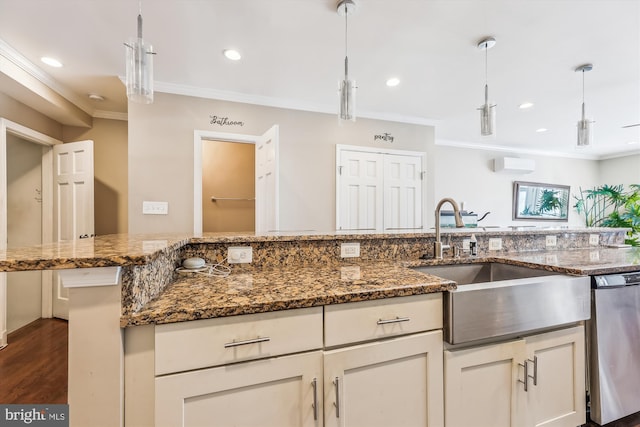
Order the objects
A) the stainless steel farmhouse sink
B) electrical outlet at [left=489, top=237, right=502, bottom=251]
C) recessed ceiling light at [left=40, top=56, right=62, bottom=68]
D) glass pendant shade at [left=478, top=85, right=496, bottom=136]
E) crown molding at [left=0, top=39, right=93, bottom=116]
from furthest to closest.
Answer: recessed ceiling light at [left=40, top=56, right=62, bottom=68] → crown molding at [left=0, top=39, right=93, bottom=116] → glass pendant shade at [left=478, top=85, right=496, bottom=136] → electrical outlet at [left=489, top=237, right=502, bottom=251] → the stainless steel farmhouse sink

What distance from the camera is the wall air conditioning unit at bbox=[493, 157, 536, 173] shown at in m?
5.48

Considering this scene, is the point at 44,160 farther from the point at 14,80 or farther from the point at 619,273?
the point at 619,273

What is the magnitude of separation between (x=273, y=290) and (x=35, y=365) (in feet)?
8.62

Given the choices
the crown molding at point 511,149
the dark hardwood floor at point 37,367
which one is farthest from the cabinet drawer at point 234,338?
the crown molding at point 511,149

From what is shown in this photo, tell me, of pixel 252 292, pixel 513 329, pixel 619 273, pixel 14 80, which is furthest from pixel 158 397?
pixel 14 80

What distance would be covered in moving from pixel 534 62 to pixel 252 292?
3073mm

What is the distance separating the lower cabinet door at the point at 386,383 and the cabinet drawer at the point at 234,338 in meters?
0.13

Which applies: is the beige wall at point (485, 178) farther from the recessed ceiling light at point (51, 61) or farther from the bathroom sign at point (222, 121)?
the recessed ceiling light at point (51, 61)

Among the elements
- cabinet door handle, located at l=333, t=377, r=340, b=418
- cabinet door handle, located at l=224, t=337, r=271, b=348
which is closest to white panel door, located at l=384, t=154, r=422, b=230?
cabinet door handle, located at l=333, t=377, r=340, b=418

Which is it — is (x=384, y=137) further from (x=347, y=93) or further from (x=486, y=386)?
(x=486, y=386)

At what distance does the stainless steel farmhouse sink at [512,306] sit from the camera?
1.09 meters

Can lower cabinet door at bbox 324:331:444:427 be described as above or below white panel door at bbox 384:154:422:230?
below

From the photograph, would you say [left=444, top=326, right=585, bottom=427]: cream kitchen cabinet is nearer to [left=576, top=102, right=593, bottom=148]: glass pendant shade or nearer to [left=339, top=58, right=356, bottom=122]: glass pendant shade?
[left=339, top=58, right=356, bottom=122]: glass pendant shade

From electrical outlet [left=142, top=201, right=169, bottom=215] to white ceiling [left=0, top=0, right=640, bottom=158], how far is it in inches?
46.9
